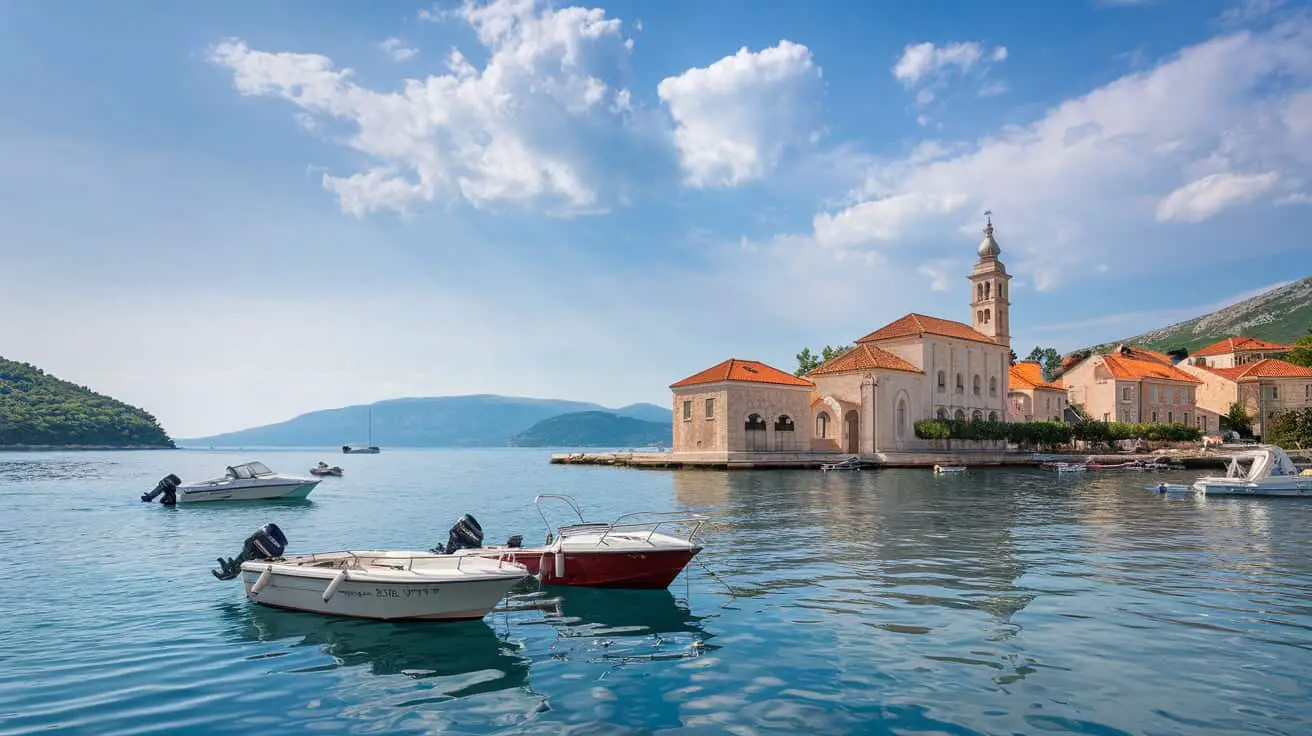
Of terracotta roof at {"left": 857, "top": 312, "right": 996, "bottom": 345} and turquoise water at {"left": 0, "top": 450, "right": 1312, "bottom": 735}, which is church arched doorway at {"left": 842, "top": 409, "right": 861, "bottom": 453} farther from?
turquoise water at {"left": 0, "top": 450, "right": 1312, "bottom": 735}

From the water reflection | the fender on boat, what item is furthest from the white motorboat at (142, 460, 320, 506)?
the fender on boat

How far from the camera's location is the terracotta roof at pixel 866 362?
65.1m

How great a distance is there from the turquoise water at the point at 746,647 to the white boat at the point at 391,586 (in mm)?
271

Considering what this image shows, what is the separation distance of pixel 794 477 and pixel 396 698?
138 feet

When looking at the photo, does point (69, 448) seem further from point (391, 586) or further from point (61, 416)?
point (391, 586)

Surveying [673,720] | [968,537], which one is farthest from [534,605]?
[968,537]

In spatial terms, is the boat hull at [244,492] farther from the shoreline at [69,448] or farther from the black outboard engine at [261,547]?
the shoreline at [69,448]

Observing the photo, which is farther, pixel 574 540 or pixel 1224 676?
pixel 574 540

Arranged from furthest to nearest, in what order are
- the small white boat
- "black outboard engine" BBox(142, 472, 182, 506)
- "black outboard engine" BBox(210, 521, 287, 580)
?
the small white boat
"black outboard engine" BBox(142, 472, 182, 506)
"black outboard engine" BBox(210, 521, 287, 580)

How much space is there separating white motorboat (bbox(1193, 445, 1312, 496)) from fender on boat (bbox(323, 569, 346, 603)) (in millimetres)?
36879

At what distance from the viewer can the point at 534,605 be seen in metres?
13.2

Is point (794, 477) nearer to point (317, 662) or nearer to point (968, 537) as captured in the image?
point (968, 537)

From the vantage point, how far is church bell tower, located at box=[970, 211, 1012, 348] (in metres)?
82.0

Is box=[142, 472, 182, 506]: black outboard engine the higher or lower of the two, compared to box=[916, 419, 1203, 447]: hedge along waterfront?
lower
